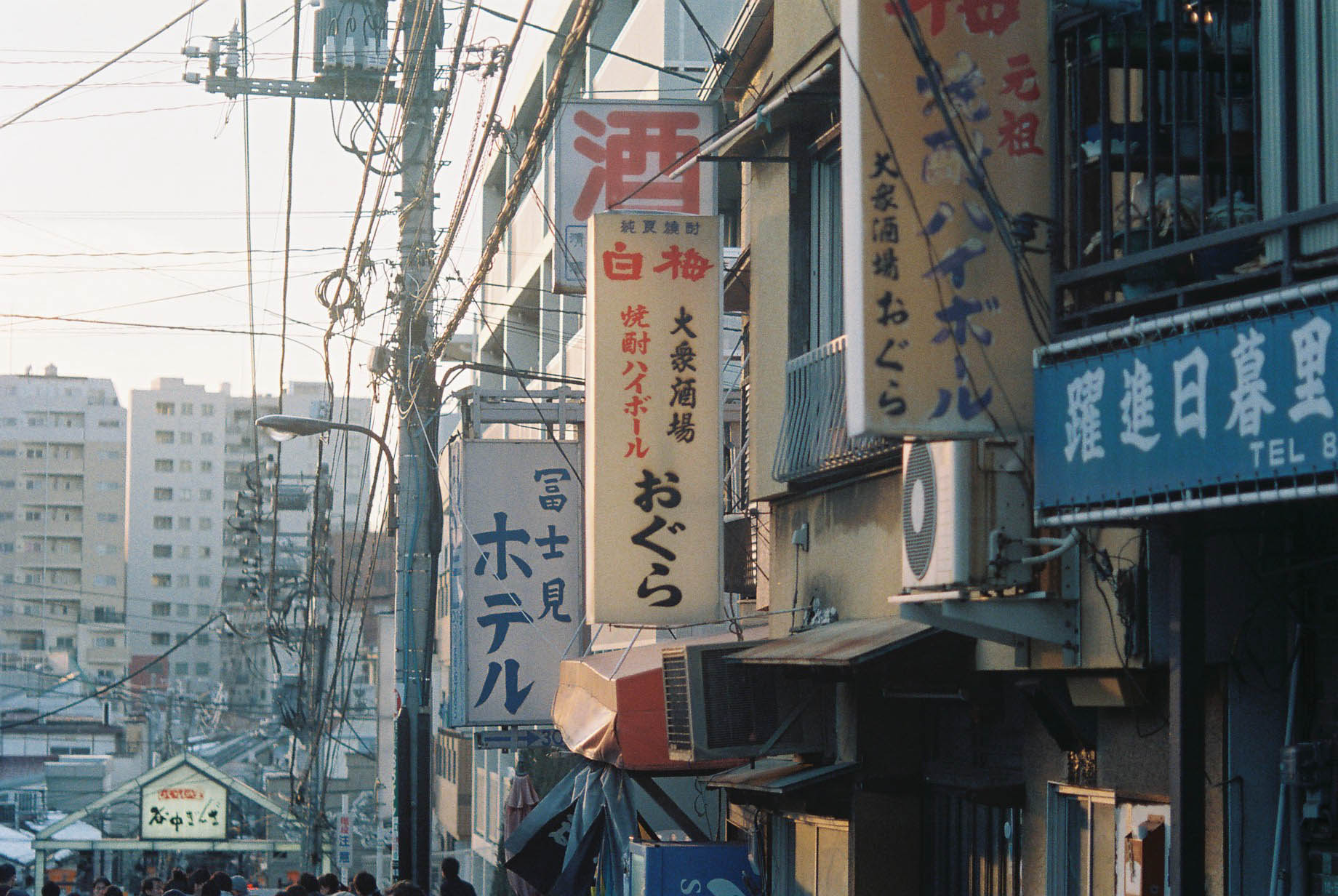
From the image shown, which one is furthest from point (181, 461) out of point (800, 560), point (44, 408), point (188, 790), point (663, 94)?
point (800, 560)

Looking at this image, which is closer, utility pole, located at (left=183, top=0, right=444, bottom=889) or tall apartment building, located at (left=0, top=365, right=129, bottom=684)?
utility pole, located at (left=183, top=0, right=444, bottom=889)

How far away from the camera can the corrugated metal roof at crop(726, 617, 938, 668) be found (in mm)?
9172

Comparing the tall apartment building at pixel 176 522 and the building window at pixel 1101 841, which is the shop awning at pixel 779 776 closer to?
the building window at pixel 1101 841

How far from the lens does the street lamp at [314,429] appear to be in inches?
768

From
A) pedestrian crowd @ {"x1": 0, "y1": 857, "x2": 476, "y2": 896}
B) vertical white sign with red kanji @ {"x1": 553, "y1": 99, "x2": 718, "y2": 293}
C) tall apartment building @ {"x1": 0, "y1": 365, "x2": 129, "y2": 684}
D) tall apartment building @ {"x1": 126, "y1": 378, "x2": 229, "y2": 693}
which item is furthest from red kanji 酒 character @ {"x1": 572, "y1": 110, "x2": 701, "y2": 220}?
tall apartment building @ {"x1": 126, "y1": 378, "x2": 229, "y2": 693}

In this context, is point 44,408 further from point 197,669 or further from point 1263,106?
point 1263,106

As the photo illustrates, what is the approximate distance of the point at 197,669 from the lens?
118250 millimetres

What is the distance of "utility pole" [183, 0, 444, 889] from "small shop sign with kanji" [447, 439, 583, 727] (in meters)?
1.21

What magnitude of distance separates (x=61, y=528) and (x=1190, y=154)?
394 ft

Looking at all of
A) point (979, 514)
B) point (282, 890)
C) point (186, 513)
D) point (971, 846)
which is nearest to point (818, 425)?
point (971, 846)

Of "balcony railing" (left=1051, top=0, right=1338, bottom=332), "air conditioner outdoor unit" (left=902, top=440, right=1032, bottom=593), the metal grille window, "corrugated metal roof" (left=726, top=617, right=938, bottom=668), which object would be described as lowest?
the metal grille window

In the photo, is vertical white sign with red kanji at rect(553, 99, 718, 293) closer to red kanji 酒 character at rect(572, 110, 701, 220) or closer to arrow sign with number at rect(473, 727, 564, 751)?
red kanji 酒 character at rect(572, 110, 701, 220)

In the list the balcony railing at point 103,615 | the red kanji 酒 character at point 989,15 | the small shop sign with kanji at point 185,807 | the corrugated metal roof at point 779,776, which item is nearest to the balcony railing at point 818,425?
the corrugated metal roof at point 779,776

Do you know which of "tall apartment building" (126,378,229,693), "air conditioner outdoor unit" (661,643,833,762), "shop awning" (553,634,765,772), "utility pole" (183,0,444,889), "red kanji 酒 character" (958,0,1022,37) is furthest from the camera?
"tall apartment building" (126,378,229,693)
